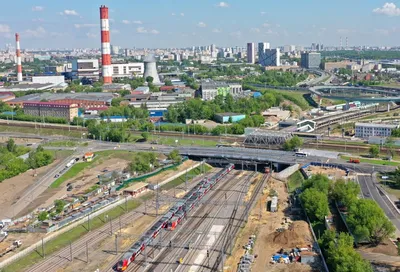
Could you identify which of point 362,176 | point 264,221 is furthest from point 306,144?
point 264,221

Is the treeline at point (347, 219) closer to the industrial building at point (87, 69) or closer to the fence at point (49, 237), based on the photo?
the fence at point (49, 237)

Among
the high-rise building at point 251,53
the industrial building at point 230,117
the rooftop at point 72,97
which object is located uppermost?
the high-rise building at point 251,53

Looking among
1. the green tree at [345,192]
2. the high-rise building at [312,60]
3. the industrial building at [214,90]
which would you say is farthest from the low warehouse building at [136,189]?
the high-rise building at [312,60]

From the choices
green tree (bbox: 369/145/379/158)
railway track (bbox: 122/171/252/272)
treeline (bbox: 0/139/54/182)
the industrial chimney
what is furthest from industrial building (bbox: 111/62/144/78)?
railway track (bbox: 122/171/252/272)

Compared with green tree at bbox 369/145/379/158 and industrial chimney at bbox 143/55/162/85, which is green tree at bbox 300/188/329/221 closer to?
green tree at bbox 369/145/379/158

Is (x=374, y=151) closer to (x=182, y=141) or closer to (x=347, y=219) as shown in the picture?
(x=347, y=219)

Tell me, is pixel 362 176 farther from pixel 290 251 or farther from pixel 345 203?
pixel 290 251

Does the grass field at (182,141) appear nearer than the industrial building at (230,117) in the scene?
Yes
